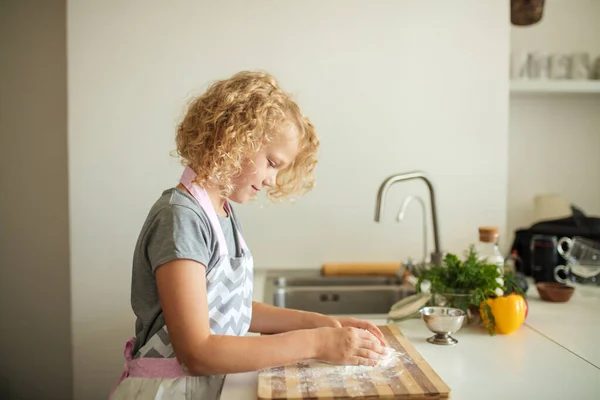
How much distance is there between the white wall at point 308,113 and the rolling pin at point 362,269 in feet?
0.27

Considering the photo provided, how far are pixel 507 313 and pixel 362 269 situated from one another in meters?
0.79

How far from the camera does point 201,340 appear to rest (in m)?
0.92

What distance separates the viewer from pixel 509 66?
2.27 m

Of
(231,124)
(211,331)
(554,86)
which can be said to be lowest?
(211,331)

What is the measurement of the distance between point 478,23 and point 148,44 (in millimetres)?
1156

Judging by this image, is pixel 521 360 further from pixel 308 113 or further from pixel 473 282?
pixel 308 113

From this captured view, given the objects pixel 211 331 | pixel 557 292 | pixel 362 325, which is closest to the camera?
pixel 211 331

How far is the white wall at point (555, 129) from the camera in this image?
2430 mm

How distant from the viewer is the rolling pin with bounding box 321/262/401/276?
6.77 ft

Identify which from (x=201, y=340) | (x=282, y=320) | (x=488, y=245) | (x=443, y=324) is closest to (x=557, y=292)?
(x=488, y=245)

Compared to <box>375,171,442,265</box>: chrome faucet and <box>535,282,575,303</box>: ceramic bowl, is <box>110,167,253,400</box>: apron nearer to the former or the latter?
<box>375,171,442,265</box>: chrome faucet

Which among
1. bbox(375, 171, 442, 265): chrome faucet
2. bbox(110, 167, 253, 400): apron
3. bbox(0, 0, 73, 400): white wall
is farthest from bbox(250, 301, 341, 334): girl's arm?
bbox(0, 0, 73, 400): white wall

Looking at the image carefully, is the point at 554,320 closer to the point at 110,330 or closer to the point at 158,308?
the point at 158,308

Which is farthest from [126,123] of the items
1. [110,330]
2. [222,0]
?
[110,330]
